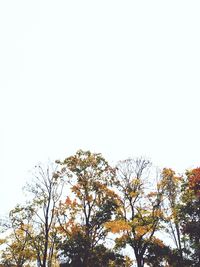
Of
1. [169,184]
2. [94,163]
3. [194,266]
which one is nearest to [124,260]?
[194,266]

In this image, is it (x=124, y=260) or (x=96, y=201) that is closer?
(x=96, y=201)

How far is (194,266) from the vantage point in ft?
103

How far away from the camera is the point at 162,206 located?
31.0 meters

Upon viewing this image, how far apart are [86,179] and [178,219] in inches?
419

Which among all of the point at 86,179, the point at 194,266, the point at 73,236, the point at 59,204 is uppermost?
the point at 86,179

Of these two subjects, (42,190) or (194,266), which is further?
(194,266)

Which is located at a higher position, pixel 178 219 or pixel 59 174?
pixel 59 174

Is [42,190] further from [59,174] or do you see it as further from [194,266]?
[194,266]

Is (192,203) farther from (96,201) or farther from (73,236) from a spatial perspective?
(73,236)

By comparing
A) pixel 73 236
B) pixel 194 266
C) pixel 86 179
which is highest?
pixel 86 179

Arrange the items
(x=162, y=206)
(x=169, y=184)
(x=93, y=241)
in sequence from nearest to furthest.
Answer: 1. (x=93, y=241)
2. (x=162, y=206)
3. (x=169, y=184)

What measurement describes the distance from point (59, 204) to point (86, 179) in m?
3.29

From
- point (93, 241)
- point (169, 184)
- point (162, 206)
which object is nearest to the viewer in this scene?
point (93, 241)

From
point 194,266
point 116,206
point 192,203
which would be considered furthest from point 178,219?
point 116,206
